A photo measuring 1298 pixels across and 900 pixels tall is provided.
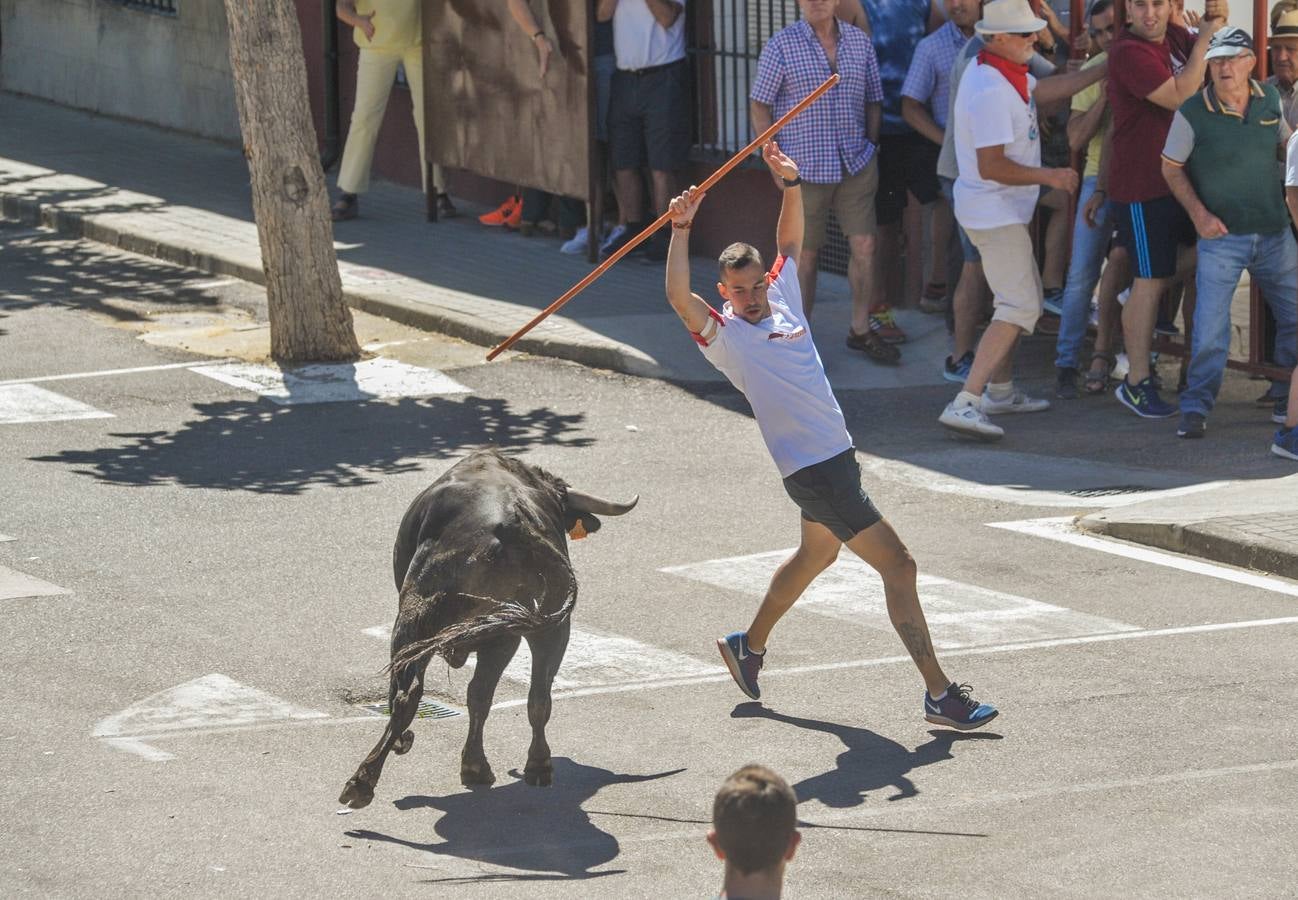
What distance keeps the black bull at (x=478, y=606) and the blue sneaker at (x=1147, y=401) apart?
6.06 m

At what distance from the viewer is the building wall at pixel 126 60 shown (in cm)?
2298

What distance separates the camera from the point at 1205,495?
10.5m

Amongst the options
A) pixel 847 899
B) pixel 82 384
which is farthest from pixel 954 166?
pixel 847 899

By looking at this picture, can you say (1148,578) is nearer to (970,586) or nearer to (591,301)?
(970,586)

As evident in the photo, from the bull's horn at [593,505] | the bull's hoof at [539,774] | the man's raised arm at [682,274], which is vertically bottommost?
the bull's hoof at [539,774]

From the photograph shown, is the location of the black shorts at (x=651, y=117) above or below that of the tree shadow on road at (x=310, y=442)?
above

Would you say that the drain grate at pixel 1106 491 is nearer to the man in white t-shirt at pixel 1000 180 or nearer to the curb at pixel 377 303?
the man in white t-shirt at pixel 1000 180

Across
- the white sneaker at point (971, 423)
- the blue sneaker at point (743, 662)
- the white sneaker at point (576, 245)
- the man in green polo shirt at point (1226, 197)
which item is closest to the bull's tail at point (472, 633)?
the blue sneaker at point (743, 662)

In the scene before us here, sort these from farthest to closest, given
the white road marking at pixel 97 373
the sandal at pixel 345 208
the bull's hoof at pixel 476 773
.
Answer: the sandal at pixel 345 208
the white road marking at pixel 97 373
the bull's hoof at pixel 476 773

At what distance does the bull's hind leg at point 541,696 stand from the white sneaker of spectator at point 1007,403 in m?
5.95

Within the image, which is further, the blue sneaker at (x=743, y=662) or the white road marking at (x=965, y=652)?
the white road marking at (x=965, y=652)

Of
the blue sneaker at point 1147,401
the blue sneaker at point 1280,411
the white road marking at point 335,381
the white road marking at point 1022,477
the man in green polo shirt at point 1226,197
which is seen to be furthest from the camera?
the white road marking at point 335,381

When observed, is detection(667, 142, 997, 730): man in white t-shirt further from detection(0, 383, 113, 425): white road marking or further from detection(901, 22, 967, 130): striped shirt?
detection(901, 22, 967, 130): striped shirt

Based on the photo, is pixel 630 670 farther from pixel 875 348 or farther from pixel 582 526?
pixel 875 348
